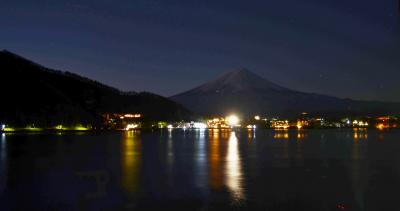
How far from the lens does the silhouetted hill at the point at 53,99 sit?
83.4 metres

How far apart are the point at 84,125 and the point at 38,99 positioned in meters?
11.0

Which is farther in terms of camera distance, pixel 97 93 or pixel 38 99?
pixel 97 93

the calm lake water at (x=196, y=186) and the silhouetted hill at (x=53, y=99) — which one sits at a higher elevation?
the silhouetted hill at (x=53, y=99)

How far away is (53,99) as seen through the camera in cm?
9544

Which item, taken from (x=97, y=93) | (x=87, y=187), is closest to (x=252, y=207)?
(x=87, y=187)

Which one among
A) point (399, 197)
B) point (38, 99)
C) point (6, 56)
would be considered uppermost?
point (6, 56)

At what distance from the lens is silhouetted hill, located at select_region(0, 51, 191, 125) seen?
8344 centimetres

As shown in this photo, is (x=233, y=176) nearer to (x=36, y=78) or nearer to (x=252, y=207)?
(x=252, y=207)

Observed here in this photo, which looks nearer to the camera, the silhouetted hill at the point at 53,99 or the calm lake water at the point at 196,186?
the calm lake water at the point at 196,186

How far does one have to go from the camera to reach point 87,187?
11898 mm

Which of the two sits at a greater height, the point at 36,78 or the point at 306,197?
the point at 36,78

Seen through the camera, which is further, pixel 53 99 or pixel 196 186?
pixel 53 99

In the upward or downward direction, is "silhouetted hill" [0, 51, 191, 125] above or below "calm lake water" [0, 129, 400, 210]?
above

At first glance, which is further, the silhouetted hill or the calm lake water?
the silhouetted hill
